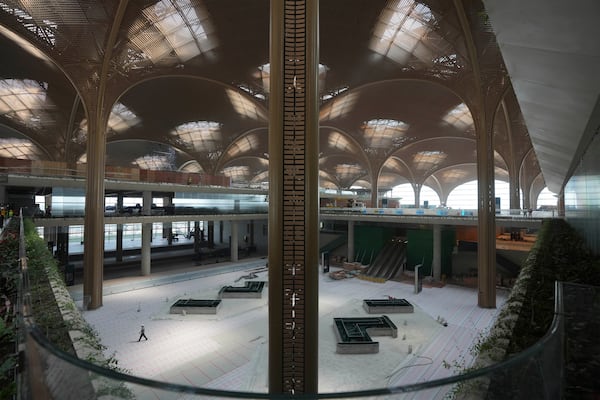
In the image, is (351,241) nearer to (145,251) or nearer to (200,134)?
(145,251)

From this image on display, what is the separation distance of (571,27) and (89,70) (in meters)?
20.2

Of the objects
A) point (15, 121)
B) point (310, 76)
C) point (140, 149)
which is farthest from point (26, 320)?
point (140, 149)

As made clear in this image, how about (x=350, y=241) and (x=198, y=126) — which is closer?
(x=350, y=241)

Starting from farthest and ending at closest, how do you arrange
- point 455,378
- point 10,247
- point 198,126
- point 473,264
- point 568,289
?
point 198,126, point 473,264, point 10,247, point 568,289, point 455,378

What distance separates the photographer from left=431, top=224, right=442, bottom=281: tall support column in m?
23.5

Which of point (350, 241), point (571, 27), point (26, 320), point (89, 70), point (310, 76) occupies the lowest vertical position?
point (350, 241)

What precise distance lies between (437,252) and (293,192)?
69.7 feet

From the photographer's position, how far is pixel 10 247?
6695 millimetres

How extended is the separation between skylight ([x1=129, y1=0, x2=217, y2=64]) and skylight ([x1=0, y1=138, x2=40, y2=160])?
79.5ft

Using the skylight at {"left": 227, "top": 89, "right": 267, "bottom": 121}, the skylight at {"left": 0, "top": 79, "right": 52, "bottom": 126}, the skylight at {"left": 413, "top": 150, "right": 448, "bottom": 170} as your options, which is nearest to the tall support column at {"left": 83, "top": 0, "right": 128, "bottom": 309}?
the skylight at {"left": 0, "top": 79, "right": 52, "bottom": 126}

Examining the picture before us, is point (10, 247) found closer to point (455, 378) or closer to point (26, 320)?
point (26, 320)

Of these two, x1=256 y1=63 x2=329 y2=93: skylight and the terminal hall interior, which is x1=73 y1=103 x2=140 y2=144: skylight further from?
x1=256 y1=63 x2=329 y2=93: skylight

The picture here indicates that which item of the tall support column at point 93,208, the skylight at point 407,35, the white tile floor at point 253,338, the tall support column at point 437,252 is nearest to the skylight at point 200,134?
the tall support column at point 93,208

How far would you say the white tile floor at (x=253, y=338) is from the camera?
10367 mm
